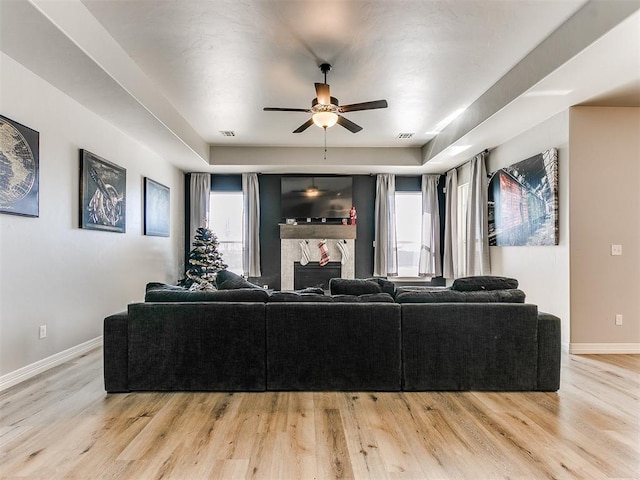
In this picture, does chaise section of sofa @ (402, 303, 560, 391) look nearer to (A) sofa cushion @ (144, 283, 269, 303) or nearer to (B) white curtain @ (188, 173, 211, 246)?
(A) sofa cushion @ (144, 283, 269, 303)

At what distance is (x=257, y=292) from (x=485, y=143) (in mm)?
4115

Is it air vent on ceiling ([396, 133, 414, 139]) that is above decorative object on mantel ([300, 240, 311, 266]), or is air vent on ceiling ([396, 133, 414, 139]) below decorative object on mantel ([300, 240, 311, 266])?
above

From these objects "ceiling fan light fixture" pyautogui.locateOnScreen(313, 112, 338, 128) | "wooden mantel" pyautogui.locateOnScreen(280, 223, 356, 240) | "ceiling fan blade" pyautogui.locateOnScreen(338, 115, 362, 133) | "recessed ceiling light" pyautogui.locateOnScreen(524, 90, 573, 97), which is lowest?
"wooden mantel" pyautogui.locateOnScreen(280, 223, 356, 240)

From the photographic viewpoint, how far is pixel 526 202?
15.6ft

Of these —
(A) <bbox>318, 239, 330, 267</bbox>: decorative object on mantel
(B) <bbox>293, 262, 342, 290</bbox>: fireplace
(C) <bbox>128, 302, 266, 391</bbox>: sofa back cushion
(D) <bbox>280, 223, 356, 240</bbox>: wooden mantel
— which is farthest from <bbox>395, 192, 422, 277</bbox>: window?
(C) <bbox>128, 302, 266, 391</bbox>: sofa back cushion

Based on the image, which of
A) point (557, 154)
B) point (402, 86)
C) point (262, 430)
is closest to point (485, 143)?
point (557, 154)

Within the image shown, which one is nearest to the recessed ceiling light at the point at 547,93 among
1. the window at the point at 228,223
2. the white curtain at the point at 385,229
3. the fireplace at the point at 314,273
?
the white curtain at the point at 385,229

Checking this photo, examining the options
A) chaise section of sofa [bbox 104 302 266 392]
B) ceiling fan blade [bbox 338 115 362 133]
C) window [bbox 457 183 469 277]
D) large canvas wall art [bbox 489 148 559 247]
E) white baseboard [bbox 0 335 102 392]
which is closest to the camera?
chaise section of sofa [bbox 104 302 266 392]

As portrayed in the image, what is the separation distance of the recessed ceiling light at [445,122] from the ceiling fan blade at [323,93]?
88.2 inches

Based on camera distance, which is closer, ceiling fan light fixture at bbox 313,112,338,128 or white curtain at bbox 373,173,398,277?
ceiling fan light fixture at bbox 313,112,338,128

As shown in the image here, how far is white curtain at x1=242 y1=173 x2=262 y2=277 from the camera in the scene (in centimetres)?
757

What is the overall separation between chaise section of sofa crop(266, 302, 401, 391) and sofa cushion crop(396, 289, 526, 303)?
0.20 meters

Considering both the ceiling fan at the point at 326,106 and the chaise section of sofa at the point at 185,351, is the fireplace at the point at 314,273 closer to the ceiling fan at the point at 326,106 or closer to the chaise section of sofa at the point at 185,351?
the ceiling fan at the point at 326,106

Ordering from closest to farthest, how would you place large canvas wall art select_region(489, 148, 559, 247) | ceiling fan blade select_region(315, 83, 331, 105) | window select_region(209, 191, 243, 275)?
ceiling fan blade select_region(315, 83, 331, 105)
large canvas wall art select_region(489, 148, 559, 247)
window select_region(209, 191, 243, 275)
